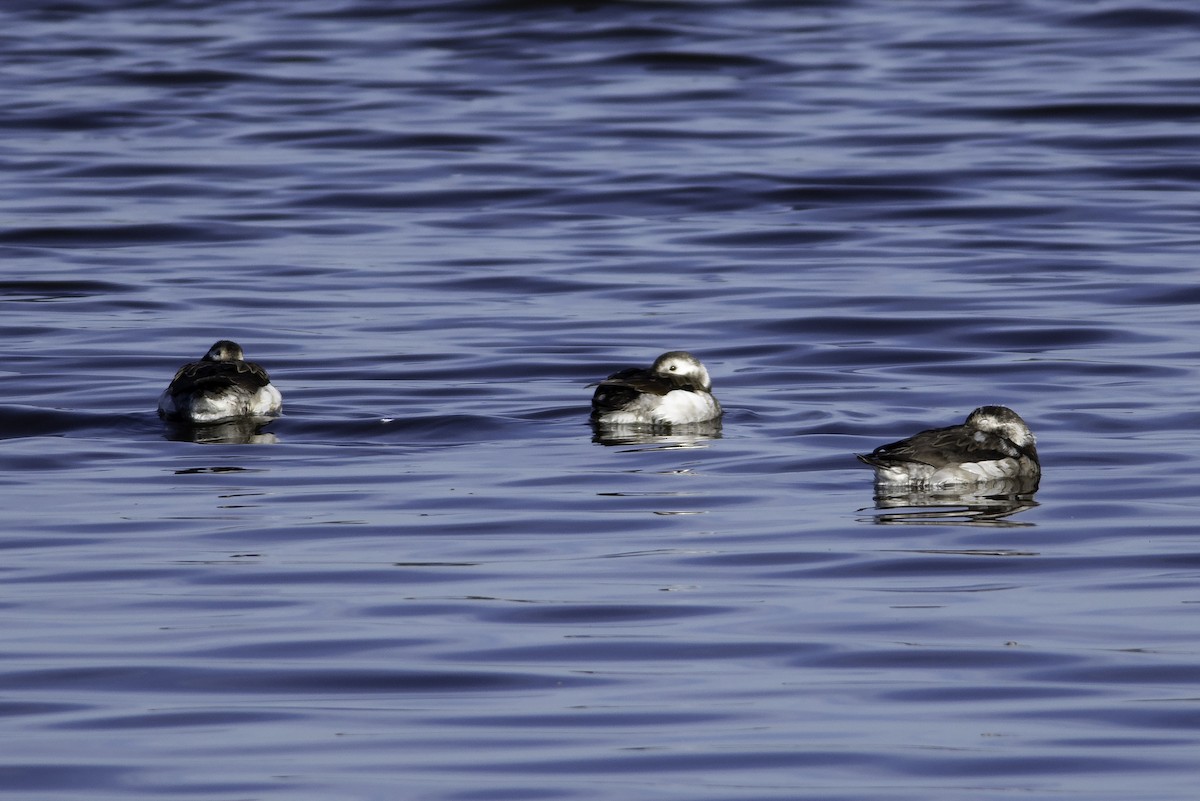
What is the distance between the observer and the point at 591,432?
14266mm

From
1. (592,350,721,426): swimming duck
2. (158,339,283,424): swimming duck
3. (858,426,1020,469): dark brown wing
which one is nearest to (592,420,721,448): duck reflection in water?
(592,350,721,426): swimming duck

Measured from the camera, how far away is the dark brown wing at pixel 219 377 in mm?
14516

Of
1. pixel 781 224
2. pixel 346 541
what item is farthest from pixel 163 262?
pixel 346 541

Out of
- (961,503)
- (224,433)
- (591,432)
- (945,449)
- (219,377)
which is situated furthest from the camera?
(219,377)

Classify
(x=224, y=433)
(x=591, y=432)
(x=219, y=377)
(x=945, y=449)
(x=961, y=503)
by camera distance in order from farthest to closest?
(x=219, y=377), (x=224, y=433), (x=591, y=432), (x=945, y=449), (x=961, y=503)

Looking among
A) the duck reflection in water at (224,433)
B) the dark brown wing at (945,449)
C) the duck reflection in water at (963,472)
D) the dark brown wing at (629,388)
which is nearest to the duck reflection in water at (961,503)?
the duck reflection in water at (963,472)

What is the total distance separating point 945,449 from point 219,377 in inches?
197

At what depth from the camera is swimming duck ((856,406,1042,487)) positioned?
38.6 ft

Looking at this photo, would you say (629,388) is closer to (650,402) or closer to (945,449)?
(650,402)

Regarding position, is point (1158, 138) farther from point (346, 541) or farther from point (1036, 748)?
point (1036, 748)

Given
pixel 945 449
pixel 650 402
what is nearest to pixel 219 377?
pixel 650 402

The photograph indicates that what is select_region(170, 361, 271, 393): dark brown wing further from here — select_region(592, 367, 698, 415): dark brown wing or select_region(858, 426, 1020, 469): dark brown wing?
select_region(858, 426, 1020, 469): dark brown wing

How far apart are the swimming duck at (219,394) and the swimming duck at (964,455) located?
4439mm

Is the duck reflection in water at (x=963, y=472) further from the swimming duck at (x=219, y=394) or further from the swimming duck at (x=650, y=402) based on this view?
the swimming duck at (x=219, y=394)
